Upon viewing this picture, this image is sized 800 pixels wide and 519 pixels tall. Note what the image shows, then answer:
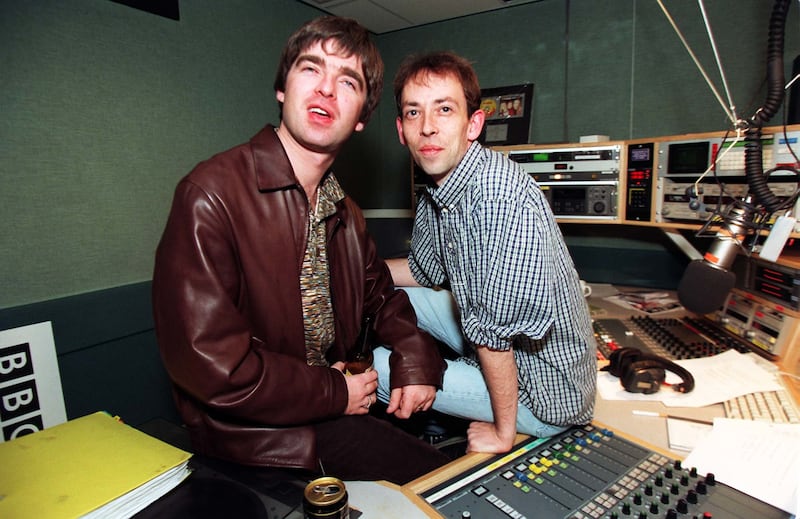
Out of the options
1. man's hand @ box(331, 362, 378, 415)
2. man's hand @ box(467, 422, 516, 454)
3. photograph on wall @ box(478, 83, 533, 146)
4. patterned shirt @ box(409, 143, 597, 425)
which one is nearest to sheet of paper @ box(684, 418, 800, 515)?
patterned shirt @ box(409, 143, 597, 425)

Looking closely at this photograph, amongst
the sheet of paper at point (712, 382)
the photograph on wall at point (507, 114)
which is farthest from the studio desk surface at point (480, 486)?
the photograph on wall at point (507, 114)

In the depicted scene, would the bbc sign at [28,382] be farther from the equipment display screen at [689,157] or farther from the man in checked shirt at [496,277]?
the equipment display screen at [689,157]

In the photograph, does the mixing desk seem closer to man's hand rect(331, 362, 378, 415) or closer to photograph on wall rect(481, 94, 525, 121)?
man's hand rect(331, 362, 378, 415)

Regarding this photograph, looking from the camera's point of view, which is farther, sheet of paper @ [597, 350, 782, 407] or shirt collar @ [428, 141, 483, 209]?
sheet of paper @ [597, 350, 782, 407]

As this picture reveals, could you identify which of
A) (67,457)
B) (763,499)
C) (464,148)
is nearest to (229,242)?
(67,457)

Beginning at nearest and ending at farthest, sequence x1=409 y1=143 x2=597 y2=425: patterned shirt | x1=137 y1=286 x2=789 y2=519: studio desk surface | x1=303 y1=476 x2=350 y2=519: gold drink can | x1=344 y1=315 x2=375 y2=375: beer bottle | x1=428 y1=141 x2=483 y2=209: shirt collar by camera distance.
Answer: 1. x1=303 y1=476 x2=350 y2=519: gold drink can
2. x1=137 y1=286 x2=789 y2=519: studio desk surface
3. x1=409 y1=143 x2=597 y2=425: patterned shirt
4. x1=428 y1=141 x2=483 y2=209: shirt collar
5. x1=344 y1=315 x2=375 y2=375: beer bottle

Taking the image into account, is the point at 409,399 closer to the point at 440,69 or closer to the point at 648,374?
the point at 648,374

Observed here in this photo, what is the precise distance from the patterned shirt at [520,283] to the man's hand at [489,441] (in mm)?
115

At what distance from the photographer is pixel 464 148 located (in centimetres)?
131

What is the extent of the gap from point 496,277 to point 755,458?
26.6 inches

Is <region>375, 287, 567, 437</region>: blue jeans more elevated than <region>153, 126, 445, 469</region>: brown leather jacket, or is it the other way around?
<region>153, 126, 445, 469</region>: brown leather jacket

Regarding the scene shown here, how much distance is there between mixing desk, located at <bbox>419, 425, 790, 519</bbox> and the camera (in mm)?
881

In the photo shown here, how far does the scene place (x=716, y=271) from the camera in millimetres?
1266

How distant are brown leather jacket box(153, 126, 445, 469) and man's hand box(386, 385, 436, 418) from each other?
226 millimetres
